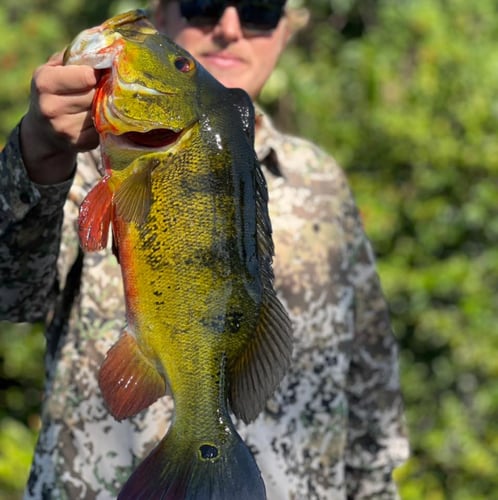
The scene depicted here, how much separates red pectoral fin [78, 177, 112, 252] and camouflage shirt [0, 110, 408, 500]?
11.9 inches

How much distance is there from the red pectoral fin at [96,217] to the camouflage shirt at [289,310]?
30 cm

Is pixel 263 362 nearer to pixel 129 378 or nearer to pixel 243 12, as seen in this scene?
pixel 129 378

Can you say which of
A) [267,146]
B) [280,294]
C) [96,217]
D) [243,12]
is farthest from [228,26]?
[96,217]

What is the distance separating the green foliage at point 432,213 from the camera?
15.2ft

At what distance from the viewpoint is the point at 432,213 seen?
15.6 ft

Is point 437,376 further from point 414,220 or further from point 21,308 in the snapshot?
point 21,308

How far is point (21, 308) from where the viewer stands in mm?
2436

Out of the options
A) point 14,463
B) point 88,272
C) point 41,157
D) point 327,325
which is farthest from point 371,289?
point 14,463

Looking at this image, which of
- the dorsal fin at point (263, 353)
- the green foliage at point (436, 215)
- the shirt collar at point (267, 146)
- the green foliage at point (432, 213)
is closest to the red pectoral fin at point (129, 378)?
the dorsal fin at point (263, 353)

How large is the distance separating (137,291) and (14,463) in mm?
2731

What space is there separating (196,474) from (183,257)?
14.4 inches

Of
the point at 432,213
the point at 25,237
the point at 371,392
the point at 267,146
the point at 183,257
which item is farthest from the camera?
the point at 432,213

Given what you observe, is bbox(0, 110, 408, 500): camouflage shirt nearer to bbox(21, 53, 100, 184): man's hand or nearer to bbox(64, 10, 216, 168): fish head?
bbox(21, 53, 100, 184): man's hand

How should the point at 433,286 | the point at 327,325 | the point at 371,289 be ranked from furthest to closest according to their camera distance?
1. the point at 433,286
2. the point at 371,289
3. the point at 327,325
